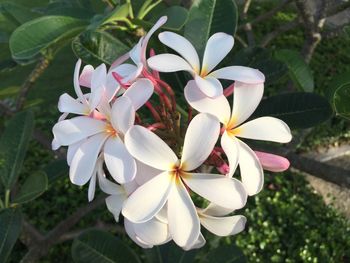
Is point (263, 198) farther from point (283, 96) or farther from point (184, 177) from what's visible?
point (184, 177)

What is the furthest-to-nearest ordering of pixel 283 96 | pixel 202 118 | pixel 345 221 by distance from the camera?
pixel 345 221
pixel 283 96
pixel 202 118

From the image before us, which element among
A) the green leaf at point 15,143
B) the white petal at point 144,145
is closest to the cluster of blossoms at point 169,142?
the white petal at point 144,145

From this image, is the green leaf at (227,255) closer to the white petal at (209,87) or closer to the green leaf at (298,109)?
the green leaf at (298,109)

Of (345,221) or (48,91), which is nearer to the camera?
(345,221)

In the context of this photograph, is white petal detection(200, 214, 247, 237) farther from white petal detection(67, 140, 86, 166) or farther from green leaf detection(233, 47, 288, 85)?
green leaf detection(233, 47, 288, 85)

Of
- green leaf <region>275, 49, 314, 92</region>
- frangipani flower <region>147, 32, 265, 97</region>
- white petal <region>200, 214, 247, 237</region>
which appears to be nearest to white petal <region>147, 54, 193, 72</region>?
frangipani flower <region>147, 32, 265, 97</region>

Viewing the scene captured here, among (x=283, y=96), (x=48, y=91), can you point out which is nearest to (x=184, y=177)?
(x=283, y=96)
